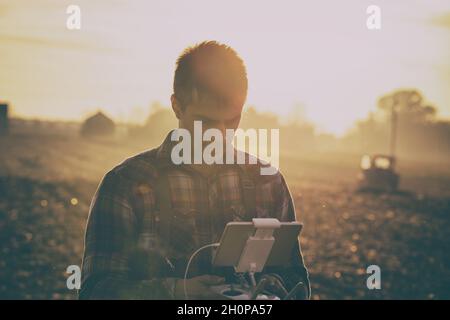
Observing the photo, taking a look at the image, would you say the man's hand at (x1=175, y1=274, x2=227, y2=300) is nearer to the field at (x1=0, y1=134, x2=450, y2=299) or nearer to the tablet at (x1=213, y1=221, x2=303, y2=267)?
the tablet at (x1=213, y1=221, x2=303, y2=267)

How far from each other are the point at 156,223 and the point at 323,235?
1811 cm

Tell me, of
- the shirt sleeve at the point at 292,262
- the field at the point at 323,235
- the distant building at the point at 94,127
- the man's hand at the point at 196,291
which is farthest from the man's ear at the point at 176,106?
the distant building at the point at 94,127

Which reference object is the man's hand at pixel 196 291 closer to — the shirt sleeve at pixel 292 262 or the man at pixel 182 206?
the man at pixel 182 206

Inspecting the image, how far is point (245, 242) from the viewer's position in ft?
9.89

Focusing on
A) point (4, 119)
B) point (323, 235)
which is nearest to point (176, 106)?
point (323, 235)

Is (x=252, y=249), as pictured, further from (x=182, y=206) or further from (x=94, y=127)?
(x=94, y=127)

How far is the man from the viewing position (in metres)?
3.04

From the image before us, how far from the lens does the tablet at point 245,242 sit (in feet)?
9.73

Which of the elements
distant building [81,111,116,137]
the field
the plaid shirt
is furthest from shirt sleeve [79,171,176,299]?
distant building [81,111,116,137]

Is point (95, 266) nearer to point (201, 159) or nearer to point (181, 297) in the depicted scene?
point (181, 297)

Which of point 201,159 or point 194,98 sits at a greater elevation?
point 194,98
